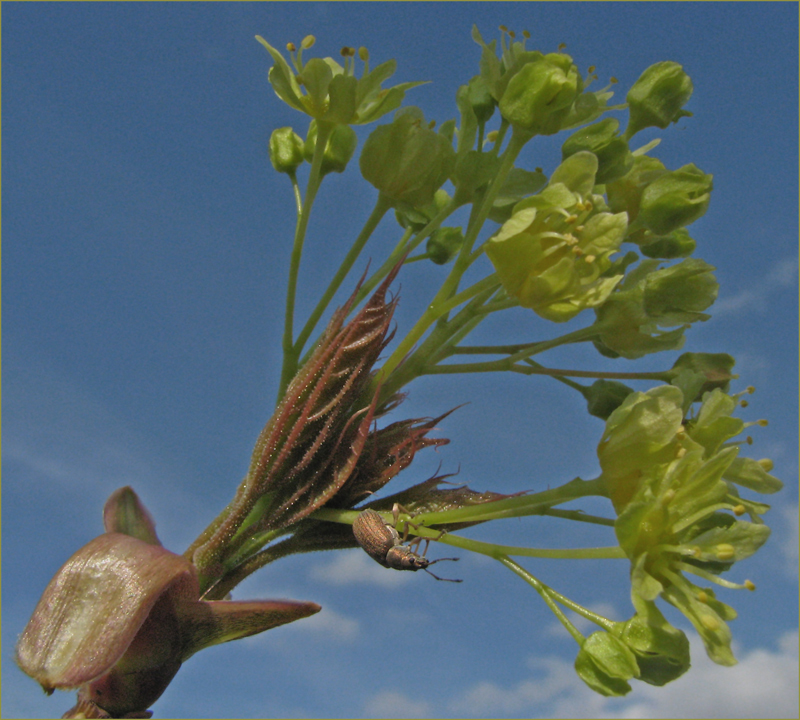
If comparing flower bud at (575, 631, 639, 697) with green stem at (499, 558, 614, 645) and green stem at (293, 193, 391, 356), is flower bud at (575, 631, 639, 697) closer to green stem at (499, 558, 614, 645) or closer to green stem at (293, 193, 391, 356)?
green stem at (499, 558, 614, 645)

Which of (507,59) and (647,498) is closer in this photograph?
(647,498)

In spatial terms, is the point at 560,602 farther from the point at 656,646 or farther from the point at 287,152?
the point at 287,152

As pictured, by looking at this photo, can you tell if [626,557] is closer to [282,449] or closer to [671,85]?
[282,449]

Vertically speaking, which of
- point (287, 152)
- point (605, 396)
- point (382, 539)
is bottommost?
point (382, 539)

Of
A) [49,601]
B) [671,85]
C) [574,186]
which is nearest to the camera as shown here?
[49,601]

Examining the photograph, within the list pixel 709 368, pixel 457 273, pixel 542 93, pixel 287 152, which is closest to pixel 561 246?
pixel 457 273

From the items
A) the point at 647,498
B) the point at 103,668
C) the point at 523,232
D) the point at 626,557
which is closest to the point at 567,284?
the point at 523,232
